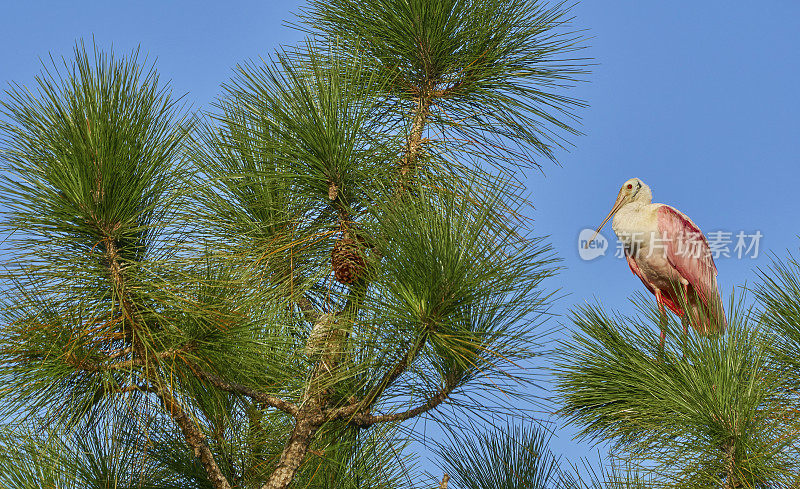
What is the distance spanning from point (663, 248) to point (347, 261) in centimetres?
179

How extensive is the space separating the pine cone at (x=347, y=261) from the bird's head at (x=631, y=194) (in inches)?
67.0

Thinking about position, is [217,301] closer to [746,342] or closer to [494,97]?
[494,97]

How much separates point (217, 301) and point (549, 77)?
148 centimetres

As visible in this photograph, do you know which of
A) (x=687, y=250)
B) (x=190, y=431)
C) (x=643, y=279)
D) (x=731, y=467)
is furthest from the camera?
(x=643, y=279)

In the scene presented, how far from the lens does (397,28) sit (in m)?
2.79

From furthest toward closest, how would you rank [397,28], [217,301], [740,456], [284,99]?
[397,28] < [284,99] < [217,301] < [740,456]

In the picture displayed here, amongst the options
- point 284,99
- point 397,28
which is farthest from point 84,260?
point 397,28

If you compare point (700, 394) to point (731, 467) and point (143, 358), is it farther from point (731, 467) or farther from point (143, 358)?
point (143, 358)

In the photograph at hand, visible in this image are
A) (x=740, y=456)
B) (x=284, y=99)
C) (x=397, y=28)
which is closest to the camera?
(x=740, y=456)

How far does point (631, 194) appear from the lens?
3871 mm

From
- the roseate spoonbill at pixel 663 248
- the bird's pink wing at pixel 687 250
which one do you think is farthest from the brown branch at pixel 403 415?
the bird's pink wing at pixel 687 250

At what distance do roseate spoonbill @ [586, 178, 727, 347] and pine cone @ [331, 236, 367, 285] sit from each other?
1414 millimetres

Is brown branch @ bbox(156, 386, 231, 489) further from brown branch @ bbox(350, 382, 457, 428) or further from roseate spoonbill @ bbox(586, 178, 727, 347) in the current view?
roseate spoonbill @ bbox(586, 178, 727, 347)

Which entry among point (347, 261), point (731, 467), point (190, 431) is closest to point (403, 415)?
point (347, 261)
